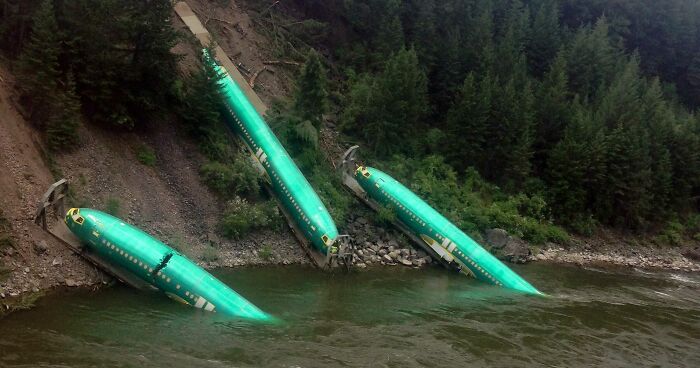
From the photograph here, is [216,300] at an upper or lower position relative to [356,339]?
lower

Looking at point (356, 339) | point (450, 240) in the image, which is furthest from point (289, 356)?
point (450, 240)

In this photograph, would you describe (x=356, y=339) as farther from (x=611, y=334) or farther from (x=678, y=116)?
(x=678, y=116)

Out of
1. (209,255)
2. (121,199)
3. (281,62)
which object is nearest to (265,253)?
(209,255)

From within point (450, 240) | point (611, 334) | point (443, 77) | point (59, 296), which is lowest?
point (59, 296)

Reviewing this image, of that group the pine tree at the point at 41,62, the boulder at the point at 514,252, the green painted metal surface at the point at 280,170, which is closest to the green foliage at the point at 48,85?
the pine tree at the point at 41,62

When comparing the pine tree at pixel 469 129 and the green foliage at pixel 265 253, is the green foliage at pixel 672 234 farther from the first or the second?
the green foliage at pixel 265 253

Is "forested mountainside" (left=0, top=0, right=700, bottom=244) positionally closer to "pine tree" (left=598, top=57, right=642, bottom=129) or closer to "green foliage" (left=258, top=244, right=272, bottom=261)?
"pine tree" (left=598, top=57, right=642, bottom=129)
